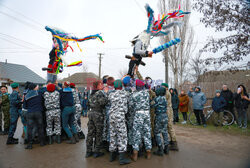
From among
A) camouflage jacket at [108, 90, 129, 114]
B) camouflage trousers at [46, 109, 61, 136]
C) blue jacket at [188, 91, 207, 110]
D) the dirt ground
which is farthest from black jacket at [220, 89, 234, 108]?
camouflage trousers at [46, 109, 61, 136]

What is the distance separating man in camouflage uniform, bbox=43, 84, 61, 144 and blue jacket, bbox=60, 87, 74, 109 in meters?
0.13

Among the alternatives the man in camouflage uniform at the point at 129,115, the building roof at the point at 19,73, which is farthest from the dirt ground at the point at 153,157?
the building roof at the point at 19,73

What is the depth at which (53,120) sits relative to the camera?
5430 millimetres

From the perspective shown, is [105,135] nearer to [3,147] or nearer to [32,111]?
[32,111]

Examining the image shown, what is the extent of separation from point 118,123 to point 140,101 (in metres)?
0.77

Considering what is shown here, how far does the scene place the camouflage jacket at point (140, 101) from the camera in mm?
4152

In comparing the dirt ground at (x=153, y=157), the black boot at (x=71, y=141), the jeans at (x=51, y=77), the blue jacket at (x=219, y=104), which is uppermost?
the jeans at (x=51, y=77)

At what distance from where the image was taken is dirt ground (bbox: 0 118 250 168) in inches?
149

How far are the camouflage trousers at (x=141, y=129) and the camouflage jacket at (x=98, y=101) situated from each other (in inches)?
33.9

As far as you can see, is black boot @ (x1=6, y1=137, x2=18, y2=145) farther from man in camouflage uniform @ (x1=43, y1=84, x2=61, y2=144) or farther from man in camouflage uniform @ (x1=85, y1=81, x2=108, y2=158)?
man in camouflage uniform @ (x1=85, y1=81, x2=108, y2=158)

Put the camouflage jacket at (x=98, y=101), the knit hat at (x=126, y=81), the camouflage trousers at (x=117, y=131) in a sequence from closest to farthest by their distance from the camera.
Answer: the camouflage trousers at (x=117, y=131) → the camouflage jacket at (x=98, y=101) → the knit hat at (x=126, y=81)

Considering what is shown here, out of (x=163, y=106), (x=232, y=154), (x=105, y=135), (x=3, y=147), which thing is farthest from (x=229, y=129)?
(x=3, y=147)

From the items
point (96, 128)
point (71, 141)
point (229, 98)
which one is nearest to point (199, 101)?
point (229, 98)

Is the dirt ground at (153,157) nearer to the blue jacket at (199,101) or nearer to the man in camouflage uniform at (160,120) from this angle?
the man in camouflage uniform at (160,120)
